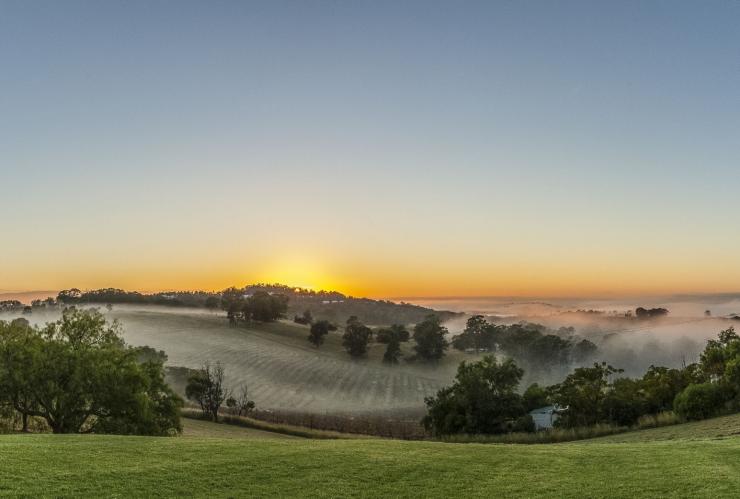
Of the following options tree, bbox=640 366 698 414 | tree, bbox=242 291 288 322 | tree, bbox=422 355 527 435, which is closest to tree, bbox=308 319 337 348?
tree, bbox=242 291 288 322

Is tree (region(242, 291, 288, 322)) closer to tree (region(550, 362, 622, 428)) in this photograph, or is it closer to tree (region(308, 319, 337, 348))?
tree (region(308, 319, 337, 348))

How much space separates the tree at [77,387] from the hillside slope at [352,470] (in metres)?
13.5

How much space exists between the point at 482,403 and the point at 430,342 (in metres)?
99.6

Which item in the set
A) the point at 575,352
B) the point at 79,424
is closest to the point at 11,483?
the point at 79,424

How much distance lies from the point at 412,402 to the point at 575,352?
3221 inches

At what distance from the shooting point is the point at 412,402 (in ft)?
402

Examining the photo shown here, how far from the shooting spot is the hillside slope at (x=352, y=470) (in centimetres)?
1700

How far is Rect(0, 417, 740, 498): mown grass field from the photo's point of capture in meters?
17.0

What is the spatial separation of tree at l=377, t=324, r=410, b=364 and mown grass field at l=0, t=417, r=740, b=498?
13233 cm

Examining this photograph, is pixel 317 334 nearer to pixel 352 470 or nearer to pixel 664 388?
pixel 664 388

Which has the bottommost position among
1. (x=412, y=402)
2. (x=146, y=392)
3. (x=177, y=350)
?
(x=412, y=402)

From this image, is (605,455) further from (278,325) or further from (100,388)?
(278,325)

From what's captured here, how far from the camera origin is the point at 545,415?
222 ft

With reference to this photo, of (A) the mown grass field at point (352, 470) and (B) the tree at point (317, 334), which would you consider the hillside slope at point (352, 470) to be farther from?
(B) the tree at point (317, 334)
